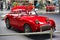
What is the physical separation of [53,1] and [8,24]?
26980 millimetres

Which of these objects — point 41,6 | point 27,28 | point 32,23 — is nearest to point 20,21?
point 27,28

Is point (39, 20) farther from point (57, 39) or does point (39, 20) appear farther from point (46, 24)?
point (57, 39)

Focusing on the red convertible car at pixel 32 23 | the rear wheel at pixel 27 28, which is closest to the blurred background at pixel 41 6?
the red convertible car at pixel 32 23

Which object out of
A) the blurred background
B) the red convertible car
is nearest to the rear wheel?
the red convertible car

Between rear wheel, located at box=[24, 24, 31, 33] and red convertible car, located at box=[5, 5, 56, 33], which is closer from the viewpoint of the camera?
red convertible car, located at box=[5, 5, 56, 33]

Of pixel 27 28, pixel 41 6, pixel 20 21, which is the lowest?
pixel 41 6

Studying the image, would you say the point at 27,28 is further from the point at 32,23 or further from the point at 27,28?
the point at 32,23

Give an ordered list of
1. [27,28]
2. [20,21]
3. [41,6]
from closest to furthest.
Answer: [27,28]
[20,21]
[41,6]

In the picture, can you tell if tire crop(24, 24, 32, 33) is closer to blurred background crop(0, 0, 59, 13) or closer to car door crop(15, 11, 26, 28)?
car door crop(15, 11, 26, 28)

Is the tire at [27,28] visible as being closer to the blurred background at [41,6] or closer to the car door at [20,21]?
the car door at [20,21]

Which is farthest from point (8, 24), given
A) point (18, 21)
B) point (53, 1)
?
point (53, 1)

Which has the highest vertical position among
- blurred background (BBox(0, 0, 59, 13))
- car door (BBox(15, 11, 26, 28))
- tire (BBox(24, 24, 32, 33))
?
car door (BBox(15, 11, 26, 28))

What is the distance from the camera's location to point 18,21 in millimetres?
10102

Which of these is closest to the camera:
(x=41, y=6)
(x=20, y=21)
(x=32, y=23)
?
(x=32, y=23)
